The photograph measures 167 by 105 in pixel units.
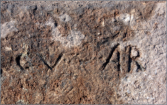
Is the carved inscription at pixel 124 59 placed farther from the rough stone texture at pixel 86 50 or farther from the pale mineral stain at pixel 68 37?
the pale mineral stain at pixel 68 37

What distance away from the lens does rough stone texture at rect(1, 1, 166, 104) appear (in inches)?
35.6

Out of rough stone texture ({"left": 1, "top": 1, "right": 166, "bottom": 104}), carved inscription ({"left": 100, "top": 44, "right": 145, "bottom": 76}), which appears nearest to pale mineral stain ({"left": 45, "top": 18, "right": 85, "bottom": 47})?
rough stone texture ({"left": 1, "top": 1, "right": 166, "bottom": 104})

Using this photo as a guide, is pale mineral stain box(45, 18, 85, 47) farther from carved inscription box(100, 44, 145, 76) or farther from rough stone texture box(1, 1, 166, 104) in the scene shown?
carved inscription box(100, 44, 145, 76)

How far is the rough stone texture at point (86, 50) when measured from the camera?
905mm

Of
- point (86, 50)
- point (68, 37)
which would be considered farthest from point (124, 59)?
point (68, 37)

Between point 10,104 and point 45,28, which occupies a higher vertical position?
point 45,28

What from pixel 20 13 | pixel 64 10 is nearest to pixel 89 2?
pixel 64 10

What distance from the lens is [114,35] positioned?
916 millimetres

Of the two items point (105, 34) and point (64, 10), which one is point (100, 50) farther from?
point (64, 10)

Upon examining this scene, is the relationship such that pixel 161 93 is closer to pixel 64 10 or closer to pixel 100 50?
pixel 100 50

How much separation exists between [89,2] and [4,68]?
0.55 m

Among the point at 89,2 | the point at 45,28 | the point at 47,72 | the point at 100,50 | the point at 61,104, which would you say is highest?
the point at 89,2

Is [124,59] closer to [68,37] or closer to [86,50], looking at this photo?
[86,50]

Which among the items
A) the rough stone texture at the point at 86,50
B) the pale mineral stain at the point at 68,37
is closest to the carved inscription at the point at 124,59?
the rough stone texture at the point at 86,50
